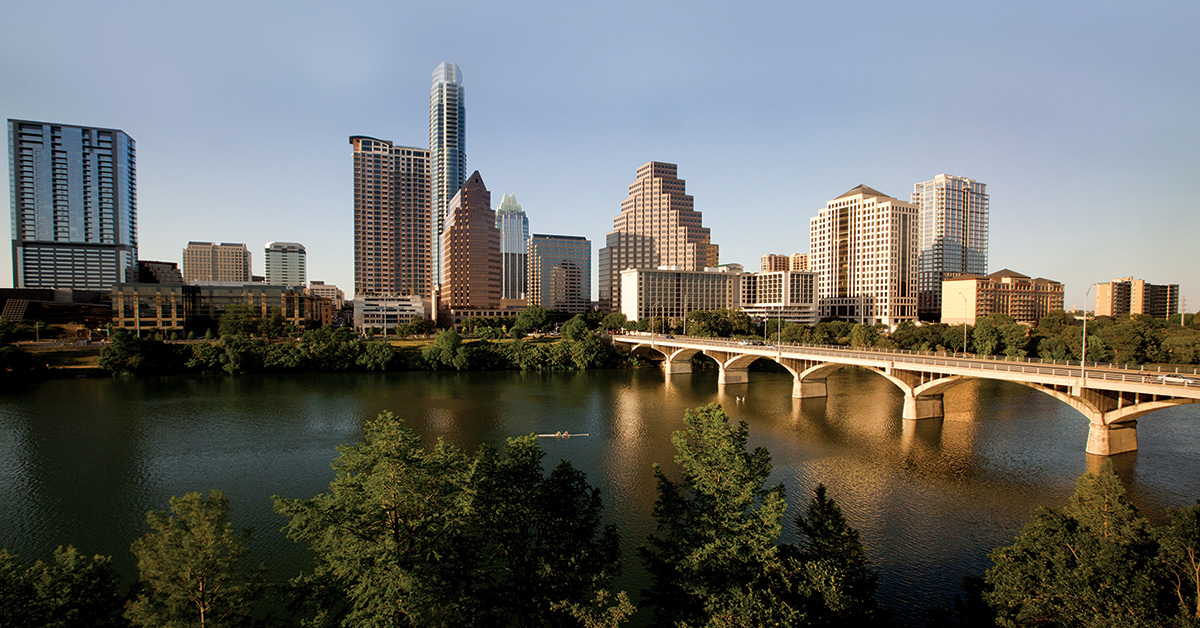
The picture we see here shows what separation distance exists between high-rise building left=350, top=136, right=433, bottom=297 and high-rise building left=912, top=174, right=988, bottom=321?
498 ft

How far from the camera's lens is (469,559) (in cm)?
1481

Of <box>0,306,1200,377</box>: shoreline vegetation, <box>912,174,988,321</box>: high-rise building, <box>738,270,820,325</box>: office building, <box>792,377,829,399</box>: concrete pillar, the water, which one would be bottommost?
the water

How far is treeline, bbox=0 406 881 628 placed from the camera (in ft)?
Result: 39.2

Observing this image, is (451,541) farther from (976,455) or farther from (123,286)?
(123,286)

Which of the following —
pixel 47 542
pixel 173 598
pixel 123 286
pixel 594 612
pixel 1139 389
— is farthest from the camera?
pixel 123 286

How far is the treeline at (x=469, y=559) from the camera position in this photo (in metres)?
11.9

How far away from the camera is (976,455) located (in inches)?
1467

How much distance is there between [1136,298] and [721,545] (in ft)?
668

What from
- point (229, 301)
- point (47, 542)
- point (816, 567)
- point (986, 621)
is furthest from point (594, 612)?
point (229, 301)

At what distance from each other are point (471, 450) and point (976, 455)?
35052mm

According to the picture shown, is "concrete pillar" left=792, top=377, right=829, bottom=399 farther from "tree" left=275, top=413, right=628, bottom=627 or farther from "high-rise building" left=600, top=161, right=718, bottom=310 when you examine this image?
"high-rise building" left=600, top=161, right=718, bottom=310

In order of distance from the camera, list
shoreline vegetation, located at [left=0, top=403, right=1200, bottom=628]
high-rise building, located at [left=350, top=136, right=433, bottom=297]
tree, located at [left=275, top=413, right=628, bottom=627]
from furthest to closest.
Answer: high-rise building, located at [left=350, top=136, right=433, bottom=297]
tree, located at [left=275, top=413, right=628, bottom=627]
shoreline vegetation, located at [left=0, top=403, right=1200, bottom=628]

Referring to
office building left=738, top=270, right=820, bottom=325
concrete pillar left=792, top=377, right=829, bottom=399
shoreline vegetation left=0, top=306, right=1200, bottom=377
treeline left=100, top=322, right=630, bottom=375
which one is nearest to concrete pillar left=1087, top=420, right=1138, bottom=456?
shoreline vegetation left=0, top=306, right=1200, bottom=377

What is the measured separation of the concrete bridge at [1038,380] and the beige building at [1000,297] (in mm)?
91366
